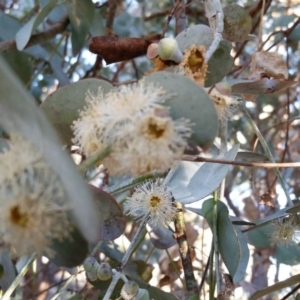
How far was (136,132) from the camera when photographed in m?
0.51

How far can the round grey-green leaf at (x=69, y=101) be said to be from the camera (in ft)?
1.86

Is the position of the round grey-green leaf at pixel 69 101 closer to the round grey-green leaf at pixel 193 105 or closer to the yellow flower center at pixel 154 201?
the round grey-green leaf at pixel 193 105

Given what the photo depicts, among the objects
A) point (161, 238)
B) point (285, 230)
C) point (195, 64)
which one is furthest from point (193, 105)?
point (161, 238)

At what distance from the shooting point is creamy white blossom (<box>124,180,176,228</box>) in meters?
0.81

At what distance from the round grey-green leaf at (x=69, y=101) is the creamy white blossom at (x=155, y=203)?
257mm

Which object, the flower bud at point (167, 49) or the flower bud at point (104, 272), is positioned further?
the flower bud at point (104, 272)

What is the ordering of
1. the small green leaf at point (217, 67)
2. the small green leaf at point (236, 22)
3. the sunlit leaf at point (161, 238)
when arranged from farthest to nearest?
the sunlit leaf at point (161, 238)
the small green leaf at point (236, 22)
the small green leaf at point (217, 67)

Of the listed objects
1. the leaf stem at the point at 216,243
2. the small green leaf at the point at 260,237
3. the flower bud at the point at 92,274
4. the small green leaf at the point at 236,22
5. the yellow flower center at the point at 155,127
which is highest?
the yellow flower center at the point at 155,127

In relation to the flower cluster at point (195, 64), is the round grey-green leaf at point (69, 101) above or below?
above

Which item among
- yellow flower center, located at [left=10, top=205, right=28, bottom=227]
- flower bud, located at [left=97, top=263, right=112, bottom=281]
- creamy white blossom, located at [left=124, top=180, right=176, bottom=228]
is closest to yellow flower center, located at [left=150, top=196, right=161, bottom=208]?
creamy white blossom, located at [left=124, top=180, right=176, bottom=228]

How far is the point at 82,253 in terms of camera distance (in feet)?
1.84

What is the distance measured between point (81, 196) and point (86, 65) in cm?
181

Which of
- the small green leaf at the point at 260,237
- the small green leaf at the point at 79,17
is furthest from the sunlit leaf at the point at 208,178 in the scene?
the small green leaf at the point at 79,17

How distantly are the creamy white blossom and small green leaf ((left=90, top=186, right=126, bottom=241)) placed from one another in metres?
0.06
